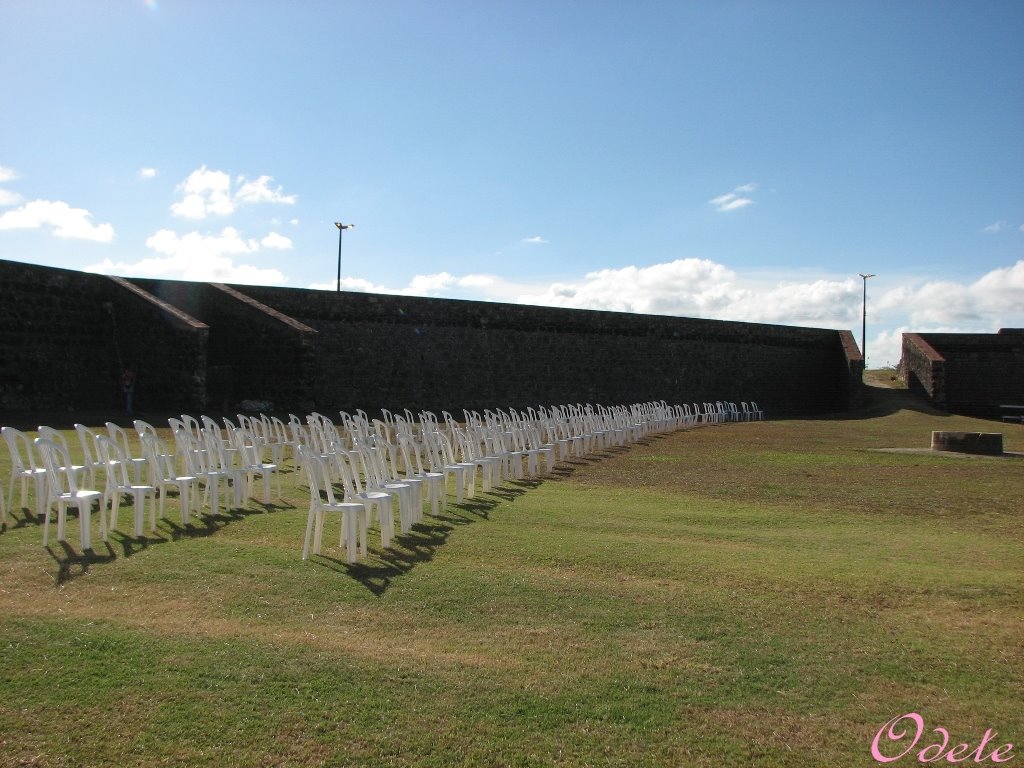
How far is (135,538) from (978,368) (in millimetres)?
31189

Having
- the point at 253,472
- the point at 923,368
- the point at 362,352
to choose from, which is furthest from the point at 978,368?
the point at 253,472

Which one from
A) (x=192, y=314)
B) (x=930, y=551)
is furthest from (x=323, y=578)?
A: (x=192, y=314)

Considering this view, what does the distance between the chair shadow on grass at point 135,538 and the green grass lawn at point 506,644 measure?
0.11ft

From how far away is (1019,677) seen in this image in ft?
13.5

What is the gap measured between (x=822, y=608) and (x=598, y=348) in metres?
21.8

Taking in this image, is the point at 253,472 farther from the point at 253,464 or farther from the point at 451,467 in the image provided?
the point at 451,467

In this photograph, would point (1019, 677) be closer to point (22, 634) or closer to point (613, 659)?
point (613, 659)

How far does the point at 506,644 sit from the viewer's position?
445 cm

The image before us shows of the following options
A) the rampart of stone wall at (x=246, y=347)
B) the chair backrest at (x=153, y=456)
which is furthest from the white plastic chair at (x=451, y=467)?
the rampart of stone wall at (x=246, y=347)

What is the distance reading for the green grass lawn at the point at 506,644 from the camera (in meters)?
3.43

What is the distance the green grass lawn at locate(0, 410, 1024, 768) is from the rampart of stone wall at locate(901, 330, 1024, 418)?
25155 millimetres

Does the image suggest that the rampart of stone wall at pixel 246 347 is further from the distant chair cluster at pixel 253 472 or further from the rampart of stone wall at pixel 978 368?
the rampart of stone wall at pixel 978 368

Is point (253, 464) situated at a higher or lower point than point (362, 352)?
lower

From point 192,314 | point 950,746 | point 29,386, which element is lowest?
point 950,746
